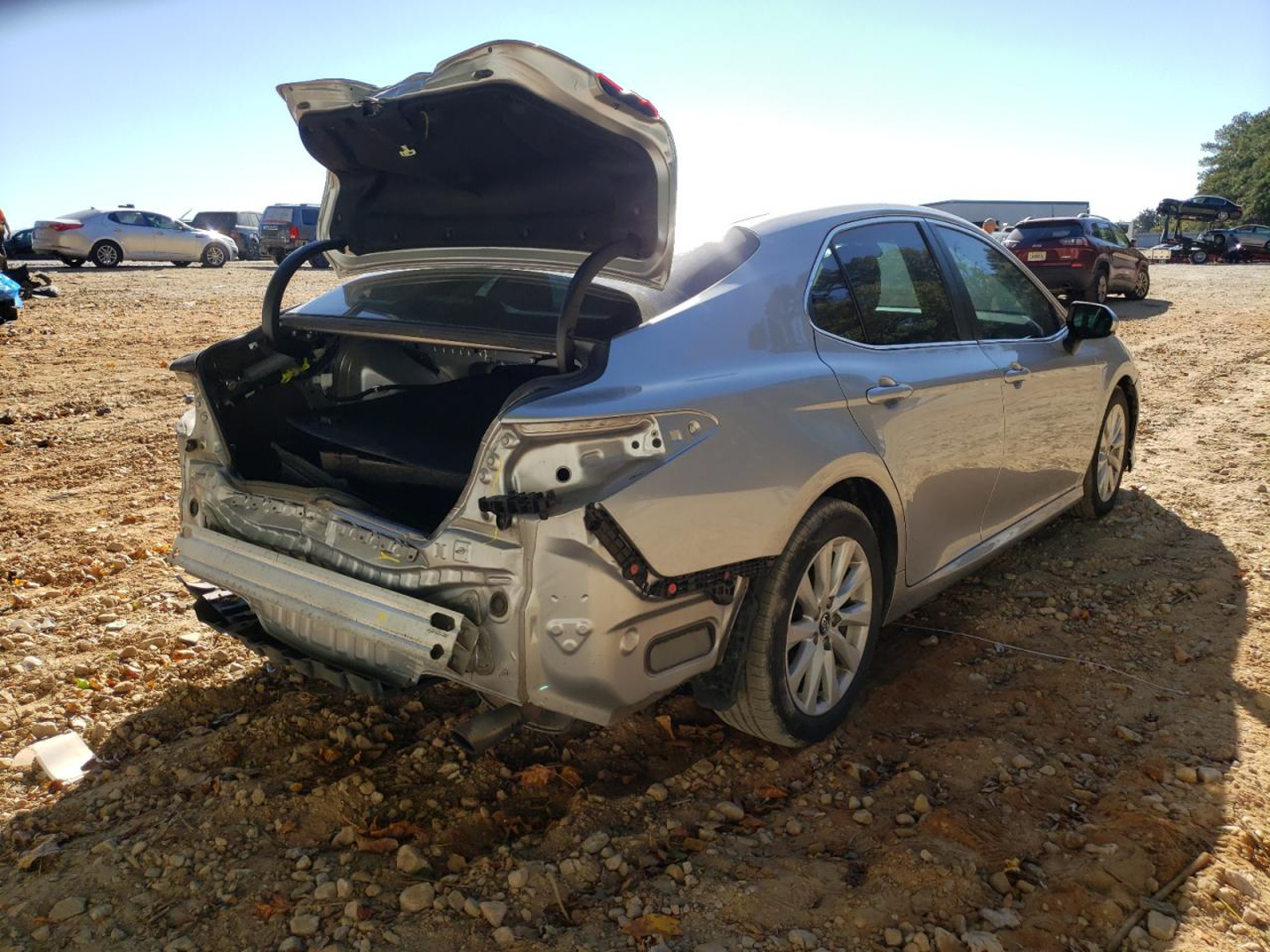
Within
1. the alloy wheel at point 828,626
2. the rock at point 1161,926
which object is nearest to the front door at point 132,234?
the alloy wheel at point 828,626

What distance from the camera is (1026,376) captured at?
13.9ft

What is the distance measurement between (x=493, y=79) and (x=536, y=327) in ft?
2.39

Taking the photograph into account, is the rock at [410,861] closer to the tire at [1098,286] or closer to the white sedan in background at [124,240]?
the tire at [1098,286]

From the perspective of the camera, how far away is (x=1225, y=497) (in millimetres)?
5914

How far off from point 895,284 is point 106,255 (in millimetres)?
25981

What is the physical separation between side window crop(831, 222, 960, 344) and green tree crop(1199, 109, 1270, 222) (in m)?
62.6

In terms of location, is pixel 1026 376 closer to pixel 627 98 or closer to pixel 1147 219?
pixel 627 98

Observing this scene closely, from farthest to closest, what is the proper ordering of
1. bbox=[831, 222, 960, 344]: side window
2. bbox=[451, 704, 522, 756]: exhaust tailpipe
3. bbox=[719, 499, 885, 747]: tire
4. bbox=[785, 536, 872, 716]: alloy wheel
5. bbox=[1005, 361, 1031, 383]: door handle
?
1. bbox=[1005, 361, 1031, 383]: door handle
2. bbox=[831, 222, 960, 344]: side window
3. bbox=[785, 536, 872, 716]: alloy wheel
4. bbox=[719, 499, 885, 747]: tire
5. bbox=[451, 704, 522, 756]: exhaust tailpipe

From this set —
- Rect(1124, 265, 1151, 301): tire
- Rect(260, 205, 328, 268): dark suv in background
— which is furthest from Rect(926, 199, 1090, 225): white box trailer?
Rect(260, 205, 328, 268): dark suv in background

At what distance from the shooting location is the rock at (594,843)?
272 centimetres

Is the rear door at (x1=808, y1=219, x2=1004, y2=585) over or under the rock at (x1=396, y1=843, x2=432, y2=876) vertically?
over

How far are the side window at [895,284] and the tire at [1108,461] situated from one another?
72.3 inches

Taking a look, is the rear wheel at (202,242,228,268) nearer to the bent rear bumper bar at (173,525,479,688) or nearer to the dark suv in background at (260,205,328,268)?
the dark suv in background at (260,205,328,268)

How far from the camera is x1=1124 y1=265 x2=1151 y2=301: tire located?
18312mm
